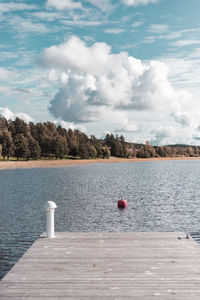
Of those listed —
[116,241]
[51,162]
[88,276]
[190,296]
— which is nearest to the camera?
[190,296]

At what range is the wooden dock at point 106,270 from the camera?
799 centimetres

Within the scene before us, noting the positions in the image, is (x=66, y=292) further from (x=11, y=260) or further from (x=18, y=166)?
(x=18, y=166)

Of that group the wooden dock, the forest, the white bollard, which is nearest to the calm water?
the white bollard

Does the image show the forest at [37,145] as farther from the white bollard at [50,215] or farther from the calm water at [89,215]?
the white bollard at [50,215]

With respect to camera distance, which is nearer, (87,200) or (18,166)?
(87,200)

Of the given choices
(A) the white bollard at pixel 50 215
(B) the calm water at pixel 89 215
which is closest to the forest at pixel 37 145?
(B) the calm water at pixel 89 215

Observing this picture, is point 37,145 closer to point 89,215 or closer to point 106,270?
point 89,215

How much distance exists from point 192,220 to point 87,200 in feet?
52.5

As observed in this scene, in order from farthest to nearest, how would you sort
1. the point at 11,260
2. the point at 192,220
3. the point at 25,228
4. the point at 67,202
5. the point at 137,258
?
the point at 67,202 < the point at 192,220 < the point at 25,228 < the point at 11,260 < the point at 137,258

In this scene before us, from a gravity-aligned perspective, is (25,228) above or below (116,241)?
below

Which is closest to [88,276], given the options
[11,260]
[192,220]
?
[11,260]

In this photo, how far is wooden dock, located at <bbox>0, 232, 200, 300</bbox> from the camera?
7992mm

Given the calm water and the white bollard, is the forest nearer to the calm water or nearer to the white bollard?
the calm water

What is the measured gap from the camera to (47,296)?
308 inches
